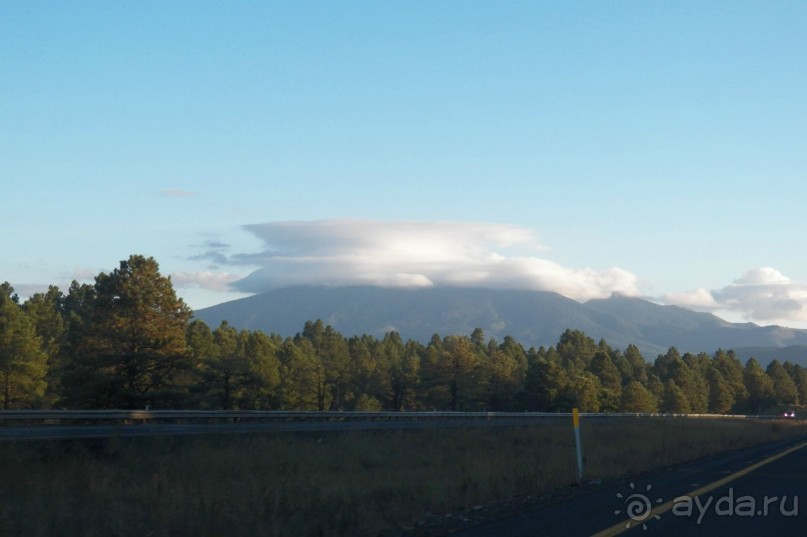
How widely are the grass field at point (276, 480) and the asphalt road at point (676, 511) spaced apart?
59.5 inches

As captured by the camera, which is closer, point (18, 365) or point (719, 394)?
point (18, 365)

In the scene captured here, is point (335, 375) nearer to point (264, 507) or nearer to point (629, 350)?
point (629, 350)

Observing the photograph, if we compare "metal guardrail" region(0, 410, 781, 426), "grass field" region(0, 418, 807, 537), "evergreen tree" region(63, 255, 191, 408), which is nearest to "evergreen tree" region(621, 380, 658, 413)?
"metal guardrail" region(0, 410, 781, 426)

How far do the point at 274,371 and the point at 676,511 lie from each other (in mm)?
55922

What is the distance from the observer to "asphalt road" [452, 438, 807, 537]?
11.8 m

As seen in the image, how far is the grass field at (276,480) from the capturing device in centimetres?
1190

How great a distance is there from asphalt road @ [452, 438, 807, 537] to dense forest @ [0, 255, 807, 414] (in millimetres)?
32732

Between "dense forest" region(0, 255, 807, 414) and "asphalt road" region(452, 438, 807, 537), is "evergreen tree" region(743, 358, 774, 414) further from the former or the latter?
"asphalt road" region(452, 438, 807, 537)

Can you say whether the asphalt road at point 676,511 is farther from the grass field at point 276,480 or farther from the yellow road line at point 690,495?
the grass field at point 276,480

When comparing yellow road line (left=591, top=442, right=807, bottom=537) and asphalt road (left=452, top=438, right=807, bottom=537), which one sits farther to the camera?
asphalt road (left=452, top=438, right=807, bottom=537)

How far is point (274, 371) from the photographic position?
221 ft

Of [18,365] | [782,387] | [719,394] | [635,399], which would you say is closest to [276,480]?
[18,365]

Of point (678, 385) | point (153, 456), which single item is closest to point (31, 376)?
point (153, 456)

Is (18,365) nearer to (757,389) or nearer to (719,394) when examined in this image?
(719,394)
